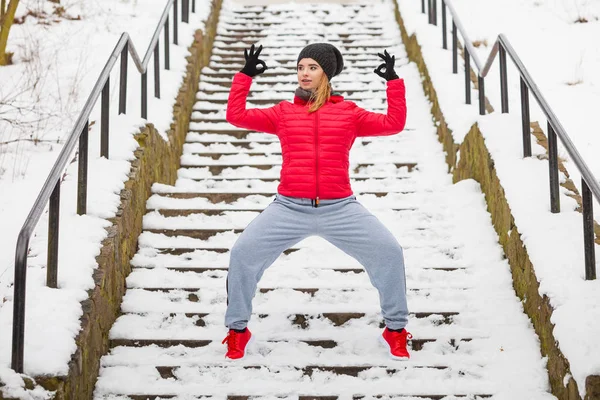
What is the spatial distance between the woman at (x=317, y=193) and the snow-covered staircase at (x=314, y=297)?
0.82 feet

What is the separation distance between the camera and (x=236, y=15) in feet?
33.2

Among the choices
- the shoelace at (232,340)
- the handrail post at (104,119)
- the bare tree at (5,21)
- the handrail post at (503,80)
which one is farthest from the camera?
the bare tree at (5,21)

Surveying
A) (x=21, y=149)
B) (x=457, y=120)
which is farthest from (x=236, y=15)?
(x=457, y=120)

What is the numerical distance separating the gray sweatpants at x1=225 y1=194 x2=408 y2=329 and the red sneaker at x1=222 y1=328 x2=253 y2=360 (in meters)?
0.17

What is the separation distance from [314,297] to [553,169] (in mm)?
1578

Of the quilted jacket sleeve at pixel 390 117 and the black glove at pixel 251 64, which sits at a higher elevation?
the black glove at pixel 251 64

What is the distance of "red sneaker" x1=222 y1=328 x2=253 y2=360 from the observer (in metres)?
3.63

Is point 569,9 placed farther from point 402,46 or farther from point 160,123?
point 160,123

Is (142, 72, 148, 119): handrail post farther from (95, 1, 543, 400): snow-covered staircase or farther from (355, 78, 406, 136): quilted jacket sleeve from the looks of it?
(355, 78, 406, 136): quilted jacket sleeve

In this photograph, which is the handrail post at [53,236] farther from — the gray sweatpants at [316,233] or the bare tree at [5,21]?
the bare tree at [5,21]

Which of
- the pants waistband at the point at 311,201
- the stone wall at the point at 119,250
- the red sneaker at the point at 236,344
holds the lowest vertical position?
the red sneaker at the point at 236,344

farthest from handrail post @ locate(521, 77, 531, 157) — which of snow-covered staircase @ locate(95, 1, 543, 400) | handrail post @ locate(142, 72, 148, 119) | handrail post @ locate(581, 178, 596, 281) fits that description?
handrail post @ locate(142, 72, 148, 119)

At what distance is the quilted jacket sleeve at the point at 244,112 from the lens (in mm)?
3551

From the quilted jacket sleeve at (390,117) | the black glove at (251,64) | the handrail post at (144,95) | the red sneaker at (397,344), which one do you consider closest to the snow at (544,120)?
the red sneaker at (397,344)
